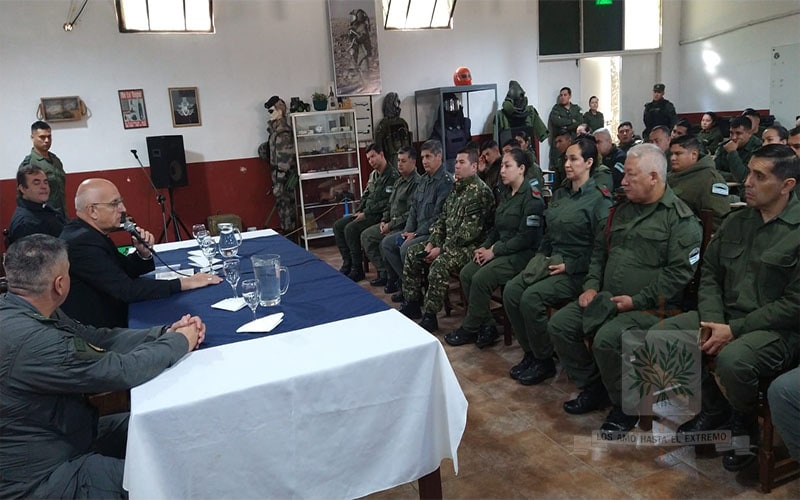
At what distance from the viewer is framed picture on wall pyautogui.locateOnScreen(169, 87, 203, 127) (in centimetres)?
687

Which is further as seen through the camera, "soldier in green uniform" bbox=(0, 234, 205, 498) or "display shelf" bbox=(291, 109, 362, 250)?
"display shelf" bbox=(291, 109, 362, 250)

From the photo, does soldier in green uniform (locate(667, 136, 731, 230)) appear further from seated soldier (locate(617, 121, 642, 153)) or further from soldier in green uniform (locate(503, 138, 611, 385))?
seated soldier (locate(617, 121, 642, 153))

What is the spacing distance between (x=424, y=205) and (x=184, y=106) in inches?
148

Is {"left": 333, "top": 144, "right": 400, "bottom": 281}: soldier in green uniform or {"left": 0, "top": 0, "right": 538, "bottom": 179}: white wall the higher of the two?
{"left": 0, "top": 0, "right": 538, "bottom": 179}: white wall

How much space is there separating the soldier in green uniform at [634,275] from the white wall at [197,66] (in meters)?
5.43

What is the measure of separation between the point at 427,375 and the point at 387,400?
0.50 feet

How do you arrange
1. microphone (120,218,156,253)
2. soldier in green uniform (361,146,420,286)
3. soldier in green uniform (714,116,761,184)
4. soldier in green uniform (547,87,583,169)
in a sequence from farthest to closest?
soldier in green uniform (547,87,583,169) < soldier in green uniform (714,116,761,184) < soldier in green uniform (361,146,420,286) < microphone (120,218,156,253)

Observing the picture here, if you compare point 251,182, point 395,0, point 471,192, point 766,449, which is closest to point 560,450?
point 766,449

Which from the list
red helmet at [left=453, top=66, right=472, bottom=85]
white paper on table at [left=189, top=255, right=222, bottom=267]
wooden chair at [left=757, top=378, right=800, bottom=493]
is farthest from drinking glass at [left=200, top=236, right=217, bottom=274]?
red helmet at [left=453, top=66, right=472, bottom=85]

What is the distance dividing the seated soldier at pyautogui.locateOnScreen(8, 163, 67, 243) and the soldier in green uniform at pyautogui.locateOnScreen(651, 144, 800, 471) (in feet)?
13.5

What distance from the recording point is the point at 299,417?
1.72 metres

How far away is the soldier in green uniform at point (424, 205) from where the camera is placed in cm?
467

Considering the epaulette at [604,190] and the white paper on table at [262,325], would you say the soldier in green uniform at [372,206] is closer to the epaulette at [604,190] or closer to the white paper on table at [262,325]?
the epaulette at [604,190]

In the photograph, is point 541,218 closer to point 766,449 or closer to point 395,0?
point 766,449
